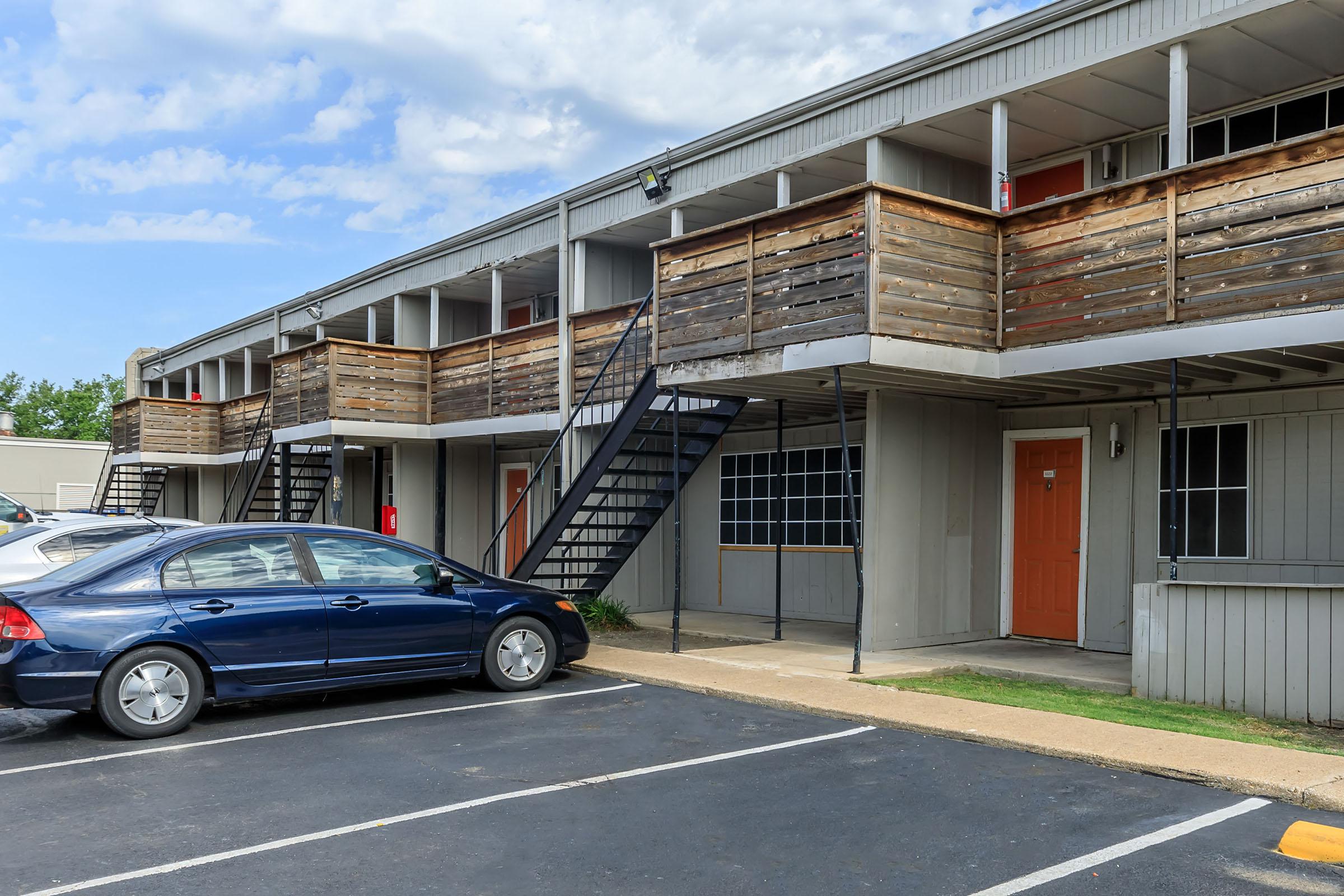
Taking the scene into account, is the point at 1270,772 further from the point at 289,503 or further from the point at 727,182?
the point at 289,503

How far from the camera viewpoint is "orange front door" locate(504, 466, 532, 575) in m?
18.5

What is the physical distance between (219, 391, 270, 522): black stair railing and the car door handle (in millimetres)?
11930

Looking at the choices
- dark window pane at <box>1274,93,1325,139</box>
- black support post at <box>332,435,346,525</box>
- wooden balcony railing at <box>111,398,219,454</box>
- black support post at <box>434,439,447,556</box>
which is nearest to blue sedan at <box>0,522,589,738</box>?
dark window pane at <box>1274,93,1325,139</box>

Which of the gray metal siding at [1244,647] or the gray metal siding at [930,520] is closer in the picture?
the gray metal siding at [1244,647]

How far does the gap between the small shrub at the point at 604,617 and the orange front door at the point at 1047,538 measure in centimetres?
441

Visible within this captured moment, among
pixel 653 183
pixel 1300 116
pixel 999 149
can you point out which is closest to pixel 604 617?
pixel 653 183

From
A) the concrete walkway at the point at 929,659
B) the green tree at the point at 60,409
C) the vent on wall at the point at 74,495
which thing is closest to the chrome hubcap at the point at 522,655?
the concrete walkway at the point at 929,659

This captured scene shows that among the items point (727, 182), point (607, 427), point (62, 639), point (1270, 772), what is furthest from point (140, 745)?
point (727, 182)

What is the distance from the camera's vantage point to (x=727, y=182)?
13.1 metres

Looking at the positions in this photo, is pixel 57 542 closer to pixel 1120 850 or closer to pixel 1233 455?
pixel 1120 850

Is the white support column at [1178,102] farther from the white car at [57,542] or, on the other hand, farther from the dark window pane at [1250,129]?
the white car at [57,542]

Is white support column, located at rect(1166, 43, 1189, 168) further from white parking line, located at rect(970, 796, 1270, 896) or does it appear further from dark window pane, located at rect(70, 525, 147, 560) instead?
dark window pane, located at rect(70, 525, 147, 560)

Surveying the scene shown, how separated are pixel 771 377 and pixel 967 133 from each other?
137 inches

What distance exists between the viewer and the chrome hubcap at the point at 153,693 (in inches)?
293
